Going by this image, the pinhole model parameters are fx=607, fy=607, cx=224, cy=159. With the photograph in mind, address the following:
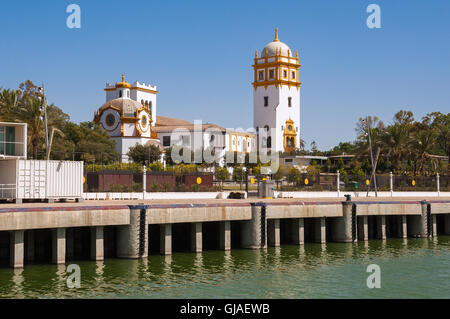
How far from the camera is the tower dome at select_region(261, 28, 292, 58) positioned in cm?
14562

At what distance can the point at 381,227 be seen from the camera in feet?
138

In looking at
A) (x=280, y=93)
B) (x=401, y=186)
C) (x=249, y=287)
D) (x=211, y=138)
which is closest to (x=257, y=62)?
(x=280, y=93)

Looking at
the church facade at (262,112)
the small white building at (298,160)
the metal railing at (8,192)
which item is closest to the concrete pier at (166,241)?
the metal railing at (8,192)

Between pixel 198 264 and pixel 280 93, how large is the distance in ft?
388

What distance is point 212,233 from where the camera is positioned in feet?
124

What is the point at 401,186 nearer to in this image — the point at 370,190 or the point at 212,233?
the point at 370,190

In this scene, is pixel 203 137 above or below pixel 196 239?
above

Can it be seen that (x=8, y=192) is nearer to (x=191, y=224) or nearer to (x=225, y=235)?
(x=191, y=224)

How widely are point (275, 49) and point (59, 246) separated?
123 metres

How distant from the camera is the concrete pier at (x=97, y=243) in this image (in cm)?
2938

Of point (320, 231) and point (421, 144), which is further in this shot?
point (421, 144)

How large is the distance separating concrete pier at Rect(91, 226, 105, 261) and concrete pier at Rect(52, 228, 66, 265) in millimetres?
1593

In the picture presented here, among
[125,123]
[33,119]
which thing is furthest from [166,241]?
[125,123]
